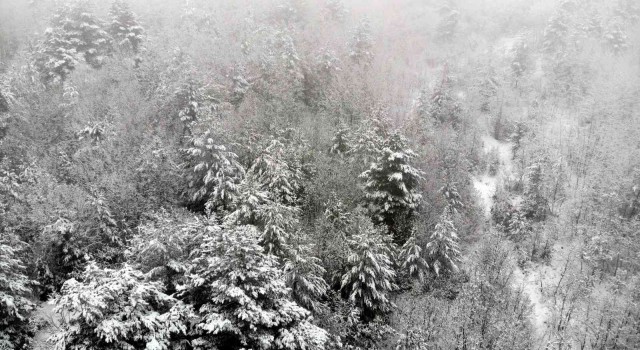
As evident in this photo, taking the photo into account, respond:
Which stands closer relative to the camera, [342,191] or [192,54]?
[342,191]

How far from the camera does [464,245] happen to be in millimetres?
29359

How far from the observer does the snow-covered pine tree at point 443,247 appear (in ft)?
81.9

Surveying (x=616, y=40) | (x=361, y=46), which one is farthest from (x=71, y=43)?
(x=616, y=40)

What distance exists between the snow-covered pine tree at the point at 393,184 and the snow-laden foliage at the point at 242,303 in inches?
521

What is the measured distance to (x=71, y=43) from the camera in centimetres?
3566

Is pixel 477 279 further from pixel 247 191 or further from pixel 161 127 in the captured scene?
pixel 161 127

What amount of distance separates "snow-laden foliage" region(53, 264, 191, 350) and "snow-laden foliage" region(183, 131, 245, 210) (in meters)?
9.66

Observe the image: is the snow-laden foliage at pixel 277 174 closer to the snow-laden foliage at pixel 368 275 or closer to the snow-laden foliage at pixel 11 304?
the snow-laden foliage at pixel 368 275

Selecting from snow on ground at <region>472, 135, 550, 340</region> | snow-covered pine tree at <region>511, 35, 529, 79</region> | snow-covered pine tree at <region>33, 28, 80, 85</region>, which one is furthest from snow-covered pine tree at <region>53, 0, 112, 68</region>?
snow-covered pine tree at <region>511, 35, 529, 79</region>

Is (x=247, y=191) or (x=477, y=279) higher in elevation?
(x=247, y=191)

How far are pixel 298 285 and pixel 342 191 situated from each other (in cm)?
1094

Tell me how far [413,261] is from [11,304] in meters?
21.4

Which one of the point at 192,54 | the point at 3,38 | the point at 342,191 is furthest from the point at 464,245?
the point at 3,38

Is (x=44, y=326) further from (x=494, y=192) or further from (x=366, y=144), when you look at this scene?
(x=494, y=192)
